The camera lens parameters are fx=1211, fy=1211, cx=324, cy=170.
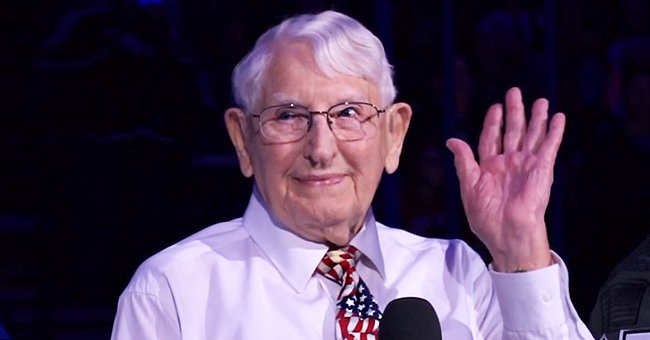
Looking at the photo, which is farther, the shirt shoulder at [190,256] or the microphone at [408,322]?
the shirt shoulder at [190,256]

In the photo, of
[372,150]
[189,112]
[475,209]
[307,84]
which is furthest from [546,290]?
[189,112]

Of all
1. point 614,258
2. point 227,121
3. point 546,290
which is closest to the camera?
point 546,290

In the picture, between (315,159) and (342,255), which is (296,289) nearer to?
(342,255)

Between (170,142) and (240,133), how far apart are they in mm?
1351

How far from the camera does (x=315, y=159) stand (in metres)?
2.02

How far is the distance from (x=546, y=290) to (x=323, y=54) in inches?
21.4

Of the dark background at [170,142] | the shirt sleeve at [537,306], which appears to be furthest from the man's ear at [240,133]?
the dark background at [170,142]

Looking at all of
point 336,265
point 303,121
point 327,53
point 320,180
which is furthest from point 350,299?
point 327,53

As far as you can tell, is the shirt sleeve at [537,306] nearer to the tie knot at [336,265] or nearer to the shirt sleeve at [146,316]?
the tie knot at [336,265]

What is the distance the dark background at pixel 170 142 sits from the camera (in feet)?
11.3

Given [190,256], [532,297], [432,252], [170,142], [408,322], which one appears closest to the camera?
[408,322]

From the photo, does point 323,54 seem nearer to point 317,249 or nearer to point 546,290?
point 317,249

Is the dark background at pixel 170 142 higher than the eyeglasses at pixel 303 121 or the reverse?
the reverse

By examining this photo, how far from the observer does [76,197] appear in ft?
11.4
